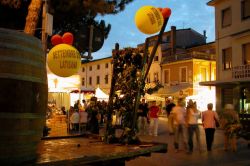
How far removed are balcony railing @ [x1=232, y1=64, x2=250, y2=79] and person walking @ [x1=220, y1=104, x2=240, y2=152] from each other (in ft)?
44.2

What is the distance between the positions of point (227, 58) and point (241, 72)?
2824 mm

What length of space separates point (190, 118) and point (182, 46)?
139 ft

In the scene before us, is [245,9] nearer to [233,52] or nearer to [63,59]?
[233,52]

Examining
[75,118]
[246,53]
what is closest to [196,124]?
[75,118]

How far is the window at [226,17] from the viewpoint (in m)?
28.2

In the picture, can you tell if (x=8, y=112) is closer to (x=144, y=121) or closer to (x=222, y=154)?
(x=222, y=154)

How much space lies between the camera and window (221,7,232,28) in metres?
28.2

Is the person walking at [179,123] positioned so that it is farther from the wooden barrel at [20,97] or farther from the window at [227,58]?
the window at [227,58]

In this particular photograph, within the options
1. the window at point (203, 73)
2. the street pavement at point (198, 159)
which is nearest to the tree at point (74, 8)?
the street pavement at point (198, 159)

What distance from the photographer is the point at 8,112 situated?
10.9ft

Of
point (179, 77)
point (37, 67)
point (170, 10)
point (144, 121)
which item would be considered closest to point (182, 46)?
point (179, 77)

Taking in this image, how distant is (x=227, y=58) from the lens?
29.0 metres

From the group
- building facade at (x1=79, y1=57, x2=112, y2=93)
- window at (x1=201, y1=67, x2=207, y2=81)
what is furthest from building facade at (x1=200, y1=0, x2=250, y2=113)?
building facade at (x1=79, y1=57, x2=112, y2=93)

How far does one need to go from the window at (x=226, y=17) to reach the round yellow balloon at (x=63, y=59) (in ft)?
71.3
